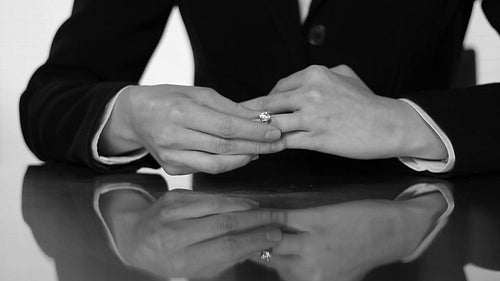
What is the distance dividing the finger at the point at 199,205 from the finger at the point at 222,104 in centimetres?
13

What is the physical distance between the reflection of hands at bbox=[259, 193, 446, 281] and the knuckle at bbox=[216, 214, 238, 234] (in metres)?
0.05

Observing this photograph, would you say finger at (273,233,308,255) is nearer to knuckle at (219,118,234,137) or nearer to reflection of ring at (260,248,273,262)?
reflection of ring at (260,248,273,262)

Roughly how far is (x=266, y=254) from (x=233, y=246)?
0.13ft

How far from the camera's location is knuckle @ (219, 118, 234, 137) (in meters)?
0.87

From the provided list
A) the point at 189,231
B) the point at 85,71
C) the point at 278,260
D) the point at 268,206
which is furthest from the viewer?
the point at 85,71

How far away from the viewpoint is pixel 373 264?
0.48 m

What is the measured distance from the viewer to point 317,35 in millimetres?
1263

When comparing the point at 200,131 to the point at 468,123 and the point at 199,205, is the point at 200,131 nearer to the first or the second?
the point at 199,205

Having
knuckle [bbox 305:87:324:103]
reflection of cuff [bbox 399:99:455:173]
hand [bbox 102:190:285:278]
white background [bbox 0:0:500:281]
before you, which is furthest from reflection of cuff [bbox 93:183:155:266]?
white background [bbox 0:0:500:281]

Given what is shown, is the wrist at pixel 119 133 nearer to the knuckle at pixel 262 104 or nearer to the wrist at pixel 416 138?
the knuckle at pixel 262 104

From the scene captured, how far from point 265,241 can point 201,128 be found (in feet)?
1.17

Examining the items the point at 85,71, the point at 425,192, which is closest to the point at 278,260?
the point at 425,192

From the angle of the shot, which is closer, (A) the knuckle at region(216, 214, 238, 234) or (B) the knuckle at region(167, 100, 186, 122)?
(A) the knuckle at region(216, 214, 238, 234)

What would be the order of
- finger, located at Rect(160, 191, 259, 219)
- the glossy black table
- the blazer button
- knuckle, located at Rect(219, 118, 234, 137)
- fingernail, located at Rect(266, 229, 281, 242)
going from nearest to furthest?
the glossy black table < fingernail, located at Rect(266, 229, 281, 242) < finger, located at Rect(160, 191, 259, 219) < knuckle, located at Rect(219, 118, 234, 137) < the blazer button
